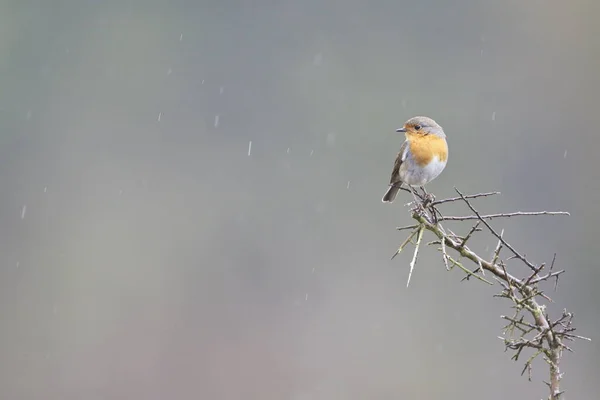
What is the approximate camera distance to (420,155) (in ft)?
12.0

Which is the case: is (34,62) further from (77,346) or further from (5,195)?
(77,346)

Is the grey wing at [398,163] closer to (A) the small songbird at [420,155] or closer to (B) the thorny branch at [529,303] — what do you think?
(A) the small songbird at [420,155]

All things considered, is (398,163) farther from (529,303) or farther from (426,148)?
(529,303)

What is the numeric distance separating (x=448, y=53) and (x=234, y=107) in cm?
489

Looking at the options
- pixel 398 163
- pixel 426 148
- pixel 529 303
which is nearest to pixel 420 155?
pixel 426 148

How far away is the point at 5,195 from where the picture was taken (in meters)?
20.4

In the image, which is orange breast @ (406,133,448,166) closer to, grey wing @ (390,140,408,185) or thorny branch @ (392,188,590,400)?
grey wing @ (390,140,408,185)

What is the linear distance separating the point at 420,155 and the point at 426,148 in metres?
0.04

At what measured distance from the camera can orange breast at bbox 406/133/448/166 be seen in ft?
12.0

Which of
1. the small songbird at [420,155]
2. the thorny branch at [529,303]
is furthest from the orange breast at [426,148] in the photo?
the thorny branch at [529,303]

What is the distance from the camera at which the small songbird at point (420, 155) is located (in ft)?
12.0

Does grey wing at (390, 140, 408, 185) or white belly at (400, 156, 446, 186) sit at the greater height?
grey wing at (390, 140, 408, 185)

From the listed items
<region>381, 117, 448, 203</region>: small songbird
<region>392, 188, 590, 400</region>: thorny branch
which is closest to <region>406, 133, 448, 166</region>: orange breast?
<region>381, 117, 448, 203</region>: small songbird

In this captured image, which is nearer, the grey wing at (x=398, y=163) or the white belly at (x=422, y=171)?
the white belly at (x=422, y=171)
